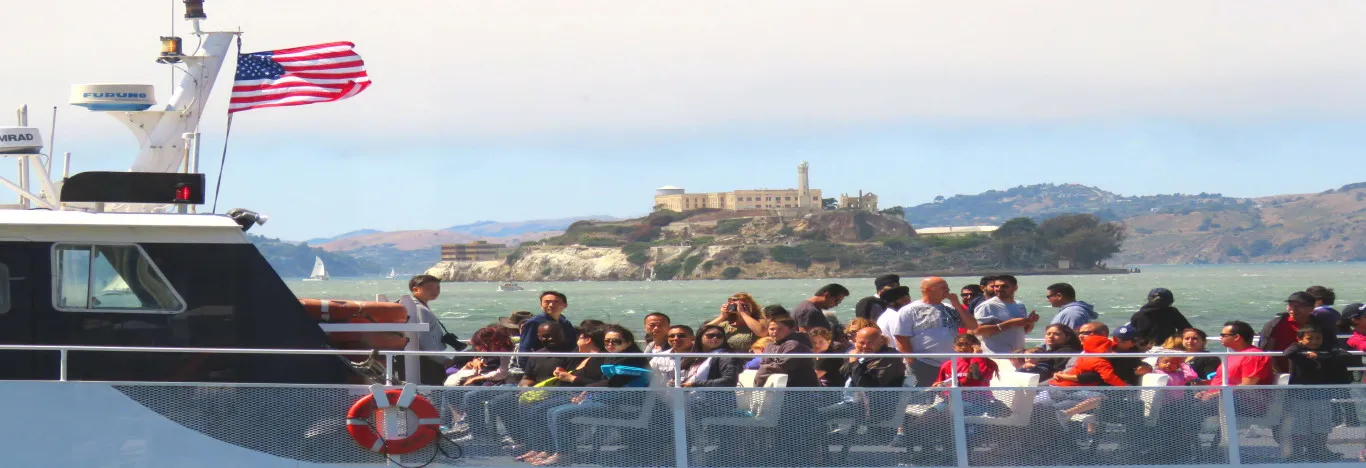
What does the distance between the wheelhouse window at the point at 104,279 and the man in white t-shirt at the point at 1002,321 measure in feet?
18.1

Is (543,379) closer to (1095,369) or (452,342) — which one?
(452,342)

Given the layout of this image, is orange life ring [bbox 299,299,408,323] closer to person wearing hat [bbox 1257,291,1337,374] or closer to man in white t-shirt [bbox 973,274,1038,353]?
man in white t-shirt [bbox 973,274,1038,353]

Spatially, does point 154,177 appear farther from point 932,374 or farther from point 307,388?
point 932,374

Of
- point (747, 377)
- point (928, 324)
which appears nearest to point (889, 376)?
point (747, 377)

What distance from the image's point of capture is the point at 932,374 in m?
9.36

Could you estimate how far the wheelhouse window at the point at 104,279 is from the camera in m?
8.18

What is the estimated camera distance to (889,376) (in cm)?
845

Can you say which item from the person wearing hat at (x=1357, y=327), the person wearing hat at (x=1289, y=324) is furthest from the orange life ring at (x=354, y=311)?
the person wearing hat at (x=1357, y=327)

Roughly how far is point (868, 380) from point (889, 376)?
0.13m

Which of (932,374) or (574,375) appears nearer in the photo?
(574,375)

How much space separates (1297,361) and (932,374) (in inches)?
86.7

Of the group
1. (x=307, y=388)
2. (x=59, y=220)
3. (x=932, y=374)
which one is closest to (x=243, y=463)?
(x=307, y=388)

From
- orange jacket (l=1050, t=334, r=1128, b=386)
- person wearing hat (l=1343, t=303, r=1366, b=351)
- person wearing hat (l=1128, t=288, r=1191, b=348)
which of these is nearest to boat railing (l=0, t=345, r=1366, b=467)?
orange jacket (l=1050, t=334, r=1128, b=386)

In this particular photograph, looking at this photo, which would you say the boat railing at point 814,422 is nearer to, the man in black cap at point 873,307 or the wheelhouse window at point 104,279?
the wheelhouse window at point 104,279
